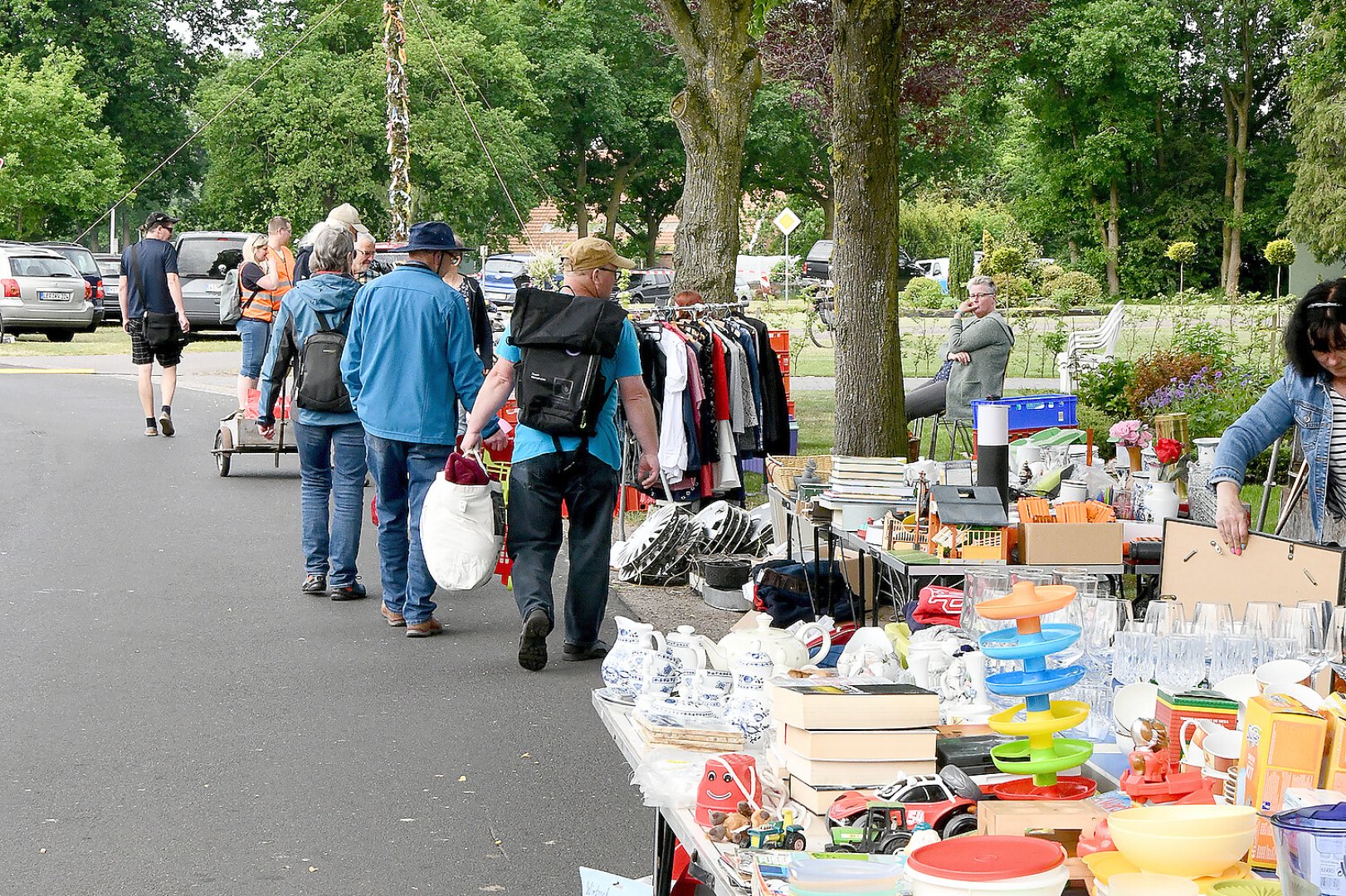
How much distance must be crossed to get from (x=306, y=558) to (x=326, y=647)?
1.47 meters

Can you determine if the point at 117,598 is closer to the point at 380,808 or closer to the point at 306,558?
the point at 306,558

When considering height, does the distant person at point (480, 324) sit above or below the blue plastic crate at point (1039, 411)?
above

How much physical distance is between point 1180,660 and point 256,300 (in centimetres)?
1082

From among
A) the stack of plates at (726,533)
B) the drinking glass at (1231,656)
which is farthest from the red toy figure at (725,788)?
the stack of plates at (726,533)

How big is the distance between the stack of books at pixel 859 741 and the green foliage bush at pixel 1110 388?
10.8 meters

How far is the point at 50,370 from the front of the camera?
22625 mm

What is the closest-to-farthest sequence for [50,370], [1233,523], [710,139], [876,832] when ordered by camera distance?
[876,832] → [1233,523] → [710,139] → [50,370]

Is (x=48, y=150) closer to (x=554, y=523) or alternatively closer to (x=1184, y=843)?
(x=554, y=523)

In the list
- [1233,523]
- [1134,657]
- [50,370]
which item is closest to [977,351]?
[1233,523]

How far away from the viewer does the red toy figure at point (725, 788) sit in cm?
290

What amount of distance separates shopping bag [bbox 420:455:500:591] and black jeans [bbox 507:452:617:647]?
0.86ft

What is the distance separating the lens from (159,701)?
20.6 ft

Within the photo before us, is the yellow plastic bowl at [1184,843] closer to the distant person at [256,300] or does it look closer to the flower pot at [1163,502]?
the flower pot at [1163,502]

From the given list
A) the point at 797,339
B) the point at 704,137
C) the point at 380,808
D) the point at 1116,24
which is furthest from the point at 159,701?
the point at 1116,24
